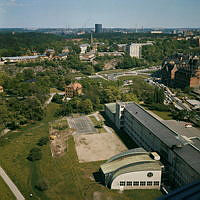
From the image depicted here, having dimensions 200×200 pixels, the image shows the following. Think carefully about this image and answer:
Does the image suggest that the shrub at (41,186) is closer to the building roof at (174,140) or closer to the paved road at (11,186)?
the paved road at (11,186)

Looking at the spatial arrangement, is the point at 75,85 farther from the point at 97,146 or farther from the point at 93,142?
the point at 97,146

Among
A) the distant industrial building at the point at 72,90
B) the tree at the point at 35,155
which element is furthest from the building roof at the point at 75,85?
the tree at the point at 35,155

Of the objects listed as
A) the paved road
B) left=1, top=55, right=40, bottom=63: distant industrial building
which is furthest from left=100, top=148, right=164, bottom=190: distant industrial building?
left=1, top=55, right=40, bottom=63: distant industrial building

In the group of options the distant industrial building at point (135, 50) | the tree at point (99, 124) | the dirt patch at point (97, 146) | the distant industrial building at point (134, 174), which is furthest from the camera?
the distant industrial building at point (135, 50)

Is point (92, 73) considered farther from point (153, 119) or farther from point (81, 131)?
point (153, 119)

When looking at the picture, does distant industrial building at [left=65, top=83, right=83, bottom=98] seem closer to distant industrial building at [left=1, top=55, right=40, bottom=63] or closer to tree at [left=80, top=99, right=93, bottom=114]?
tree at [left=80, top=99, right=93, bottom=114]

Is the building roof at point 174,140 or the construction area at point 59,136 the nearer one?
the building roof at point 174,140

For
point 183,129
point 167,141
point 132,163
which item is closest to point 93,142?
point 132,163

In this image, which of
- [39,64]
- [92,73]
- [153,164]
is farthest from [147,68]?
[153,164]
